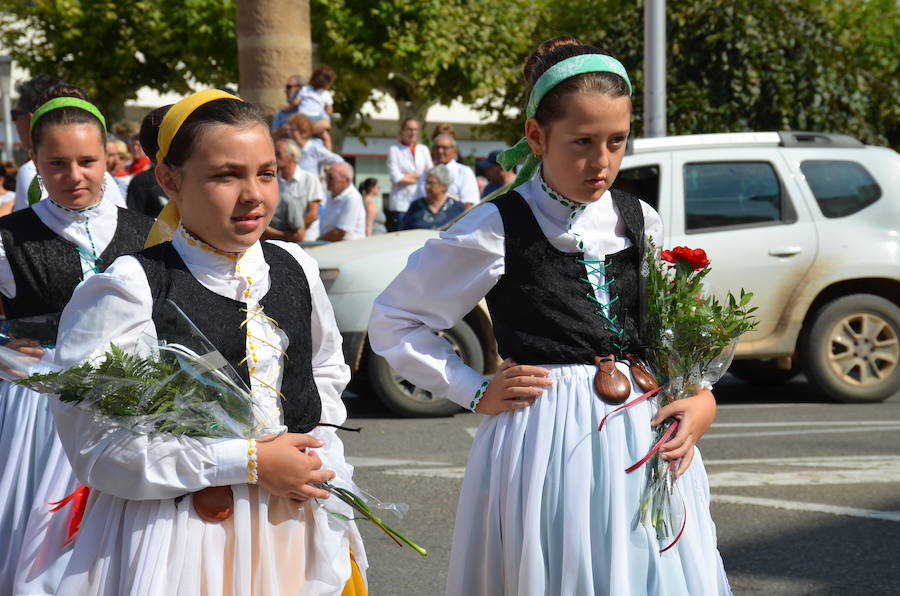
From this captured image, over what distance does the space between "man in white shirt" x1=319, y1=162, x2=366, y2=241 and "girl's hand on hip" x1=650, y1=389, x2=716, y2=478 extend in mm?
8723

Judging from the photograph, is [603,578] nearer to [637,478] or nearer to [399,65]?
[637,478]

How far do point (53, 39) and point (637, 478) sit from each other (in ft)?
91.8

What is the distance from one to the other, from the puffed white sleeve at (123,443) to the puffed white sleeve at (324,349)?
40 centimetres

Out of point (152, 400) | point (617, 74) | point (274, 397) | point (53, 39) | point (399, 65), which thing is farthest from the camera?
point (53, 39)

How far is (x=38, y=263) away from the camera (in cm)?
434

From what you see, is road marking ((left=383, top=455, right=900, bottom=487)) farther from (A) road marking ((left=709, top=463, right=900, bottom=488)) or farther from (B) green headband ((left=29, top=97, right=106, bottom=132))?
(B) green headband ((left=29, top=97, right=106, bottom=132))

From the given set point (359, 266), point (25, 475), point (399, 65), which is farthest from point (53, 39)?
point (25, 475)

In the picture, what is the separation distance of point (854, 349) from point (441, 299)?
7.12 meters

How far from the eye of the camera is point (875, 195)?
32.0 feet

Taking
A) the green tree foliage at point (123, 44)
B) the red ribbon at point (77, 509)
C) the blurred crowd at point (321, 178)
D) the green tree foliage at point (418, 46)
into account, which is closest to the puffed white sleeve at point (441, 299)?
the red ribbon at point (77, 509)

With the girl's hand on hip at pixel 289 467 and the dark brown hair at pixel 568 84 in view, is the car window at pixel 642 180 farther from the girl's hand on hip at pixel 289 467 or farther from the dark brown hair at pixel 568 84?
the girl's hand on hip at pixel 289 467

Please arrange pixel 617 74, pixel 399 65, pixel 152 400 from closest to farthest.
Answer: pixel 152 400 < pixel 617 74 < pixel 399 65

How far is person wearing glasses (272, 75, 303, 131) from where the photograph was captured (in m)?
13.5

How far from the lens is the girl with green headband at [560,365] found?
3104 millimetres
